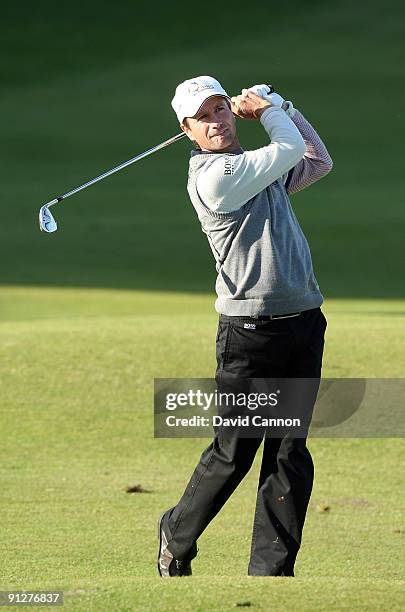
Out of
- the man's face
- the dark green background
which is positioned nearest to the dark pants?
the man's face

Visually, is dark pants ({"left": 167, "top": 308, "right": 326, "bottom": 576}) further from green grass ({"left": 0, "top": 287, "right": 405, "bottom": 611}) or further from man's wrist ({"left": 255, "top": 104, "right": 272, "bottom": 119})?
man's wrist ({"left": 255, "top": 104, "right": 272, "bottom": 119})

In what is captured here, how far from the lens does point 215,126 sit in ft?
11.4

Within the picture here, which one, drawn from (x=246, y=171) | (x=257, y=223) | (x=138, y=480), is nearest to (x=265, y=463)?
(x=257, y=223)

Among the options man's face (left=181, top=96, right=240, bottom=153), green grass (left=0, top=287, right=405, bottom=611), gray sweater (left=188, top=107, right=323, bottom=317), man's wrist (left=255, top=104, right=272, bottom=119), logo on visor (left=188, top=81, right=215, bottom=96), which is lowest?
green grass (left=0, top=287, right=405, bottom=611)

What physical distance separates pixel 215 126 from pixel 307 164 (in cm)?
36

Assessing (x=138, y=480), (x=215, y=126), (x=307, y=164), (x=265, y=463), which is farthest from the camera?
(x=138, y=480)

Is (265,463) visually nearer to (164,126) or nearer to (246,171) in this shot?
(246,171)

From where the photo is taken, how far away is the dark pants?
3.47 meters

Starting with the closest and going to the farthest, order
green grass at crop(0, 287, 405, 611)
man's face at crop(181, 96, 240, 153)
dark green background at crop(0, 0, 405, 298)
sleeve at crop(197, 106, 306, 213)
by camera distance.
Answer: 1. green grass at crop(0, 287, 405, 611)
2. sleeve at crop(197, 106, 306, 213)
3. man's face at crop(181, 96, 240, 153)
4. dark green background at crop(0, 0, 405, 298)

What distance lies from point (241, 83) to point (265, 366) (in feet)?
64.6

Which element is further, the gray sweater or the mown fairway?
the mown fairway

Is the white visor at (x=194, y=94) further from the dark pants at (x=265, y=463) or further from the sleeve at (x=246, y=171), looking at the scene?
the dark pants at (x=265, y=463)

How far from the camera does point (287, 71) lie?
76.8 ft

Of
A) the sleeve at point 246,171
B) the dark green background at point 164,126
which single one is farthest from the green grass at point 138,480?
the dark green background at point 164,126
